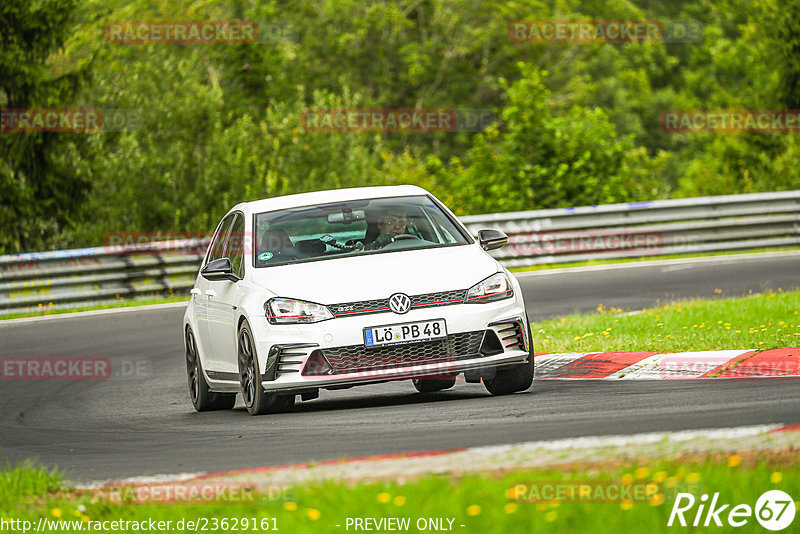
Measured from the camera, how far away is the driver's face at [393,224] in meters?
9.66

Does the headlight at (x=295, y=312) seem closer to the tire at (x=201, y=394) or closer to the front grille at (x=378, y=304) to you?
the front grille at (x=378, y=304)

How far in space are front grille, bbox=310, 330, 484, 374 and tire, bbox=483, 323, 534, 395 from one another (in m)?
0.73

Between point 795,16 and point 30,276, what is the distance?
18.2 m

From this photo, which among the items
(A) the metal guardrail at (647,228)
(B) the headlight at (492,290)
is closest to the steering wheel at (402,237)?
(B) the headlight at (492,290)

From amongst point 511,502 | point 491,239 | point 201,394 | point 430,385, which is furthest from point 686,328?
point 511,502

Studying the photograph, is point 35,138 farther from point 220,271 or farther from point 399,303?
point 399,303

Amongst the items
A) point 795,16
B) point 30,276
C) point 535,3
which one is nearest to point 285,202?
point 30,276

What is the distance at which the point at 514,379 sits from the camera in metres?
9.19

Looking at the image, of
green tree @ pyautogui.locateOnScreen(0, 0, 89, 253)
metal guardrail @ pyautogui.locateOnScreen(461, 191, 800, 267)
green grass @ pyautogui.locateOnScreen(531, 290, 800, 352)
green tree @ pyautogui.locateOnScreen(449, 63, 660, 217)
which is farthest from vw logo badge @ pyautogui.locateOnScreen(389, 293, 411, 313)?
green tree @ pyautogui.locateOnScreen(449, 63, 660, 217)

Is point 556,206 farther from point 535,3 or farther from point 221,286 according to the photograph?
point 535,3

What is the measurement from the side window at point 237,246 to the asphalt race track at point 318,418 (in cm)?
110

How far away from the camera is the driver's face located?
966 cm

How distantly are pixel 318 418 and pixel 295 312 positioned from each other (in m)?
0.71

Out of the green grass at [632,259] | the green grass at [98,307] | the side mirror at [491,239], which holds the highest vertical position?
the side mirror at [491,239]
